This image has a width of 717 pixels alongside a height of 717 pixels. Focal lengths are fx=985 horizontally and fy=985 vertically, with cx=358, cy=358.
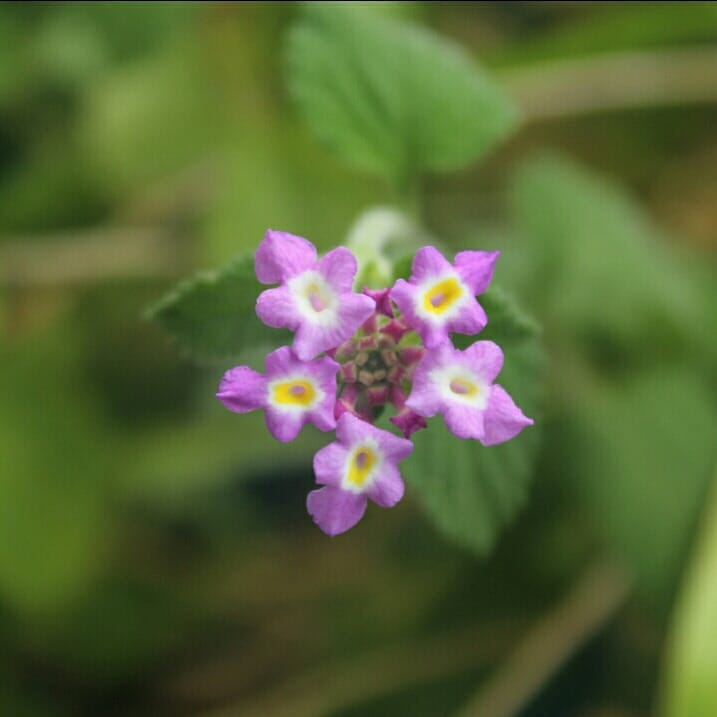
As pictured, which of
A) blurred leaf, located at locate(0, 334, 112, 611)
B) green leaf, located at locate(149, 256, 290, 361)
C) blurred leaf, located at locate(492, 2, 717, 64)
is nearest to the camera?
green leaf, located at locate(149, 256, 290, 361)

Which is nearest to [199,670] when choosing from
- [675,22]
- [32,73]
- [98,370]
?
[98,370]

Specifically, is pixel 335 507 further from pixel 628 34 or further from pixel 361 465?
pixel 628 34

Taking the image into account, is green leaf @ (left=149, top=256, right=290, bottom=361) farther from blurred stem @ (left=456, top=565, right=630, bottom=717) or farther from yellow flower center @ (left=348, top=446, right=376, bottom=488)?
blurred stem @ (left=456, top=565, right=630, bottom=717)

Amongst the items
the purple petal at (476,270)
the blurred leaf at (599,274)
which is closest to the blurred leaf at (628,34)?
the blurred leaf at (599,274)

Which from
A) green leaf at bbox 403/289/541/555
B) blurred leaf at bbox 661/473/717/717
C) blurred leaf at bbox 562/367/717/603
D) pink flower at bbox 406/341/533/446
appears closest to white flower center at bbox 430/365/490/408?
pink flower at bbox 406/341/533/446

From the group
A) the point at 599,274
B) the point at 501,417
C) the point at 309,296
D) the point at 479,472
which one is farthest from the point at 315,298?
the point at 599,274

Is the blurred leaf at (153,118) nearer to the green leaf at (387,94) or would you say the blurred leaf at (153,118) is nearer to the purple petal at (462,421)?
the green leaf at (387,94)
